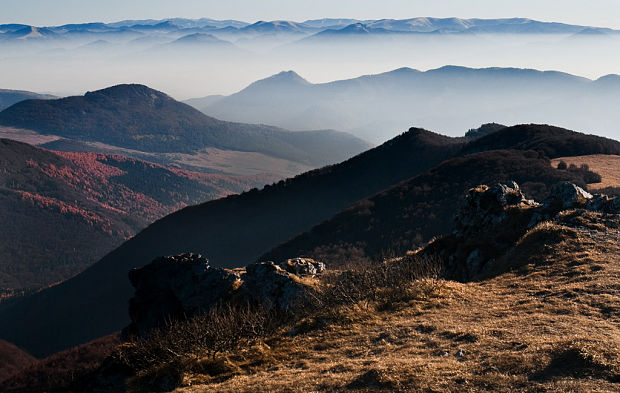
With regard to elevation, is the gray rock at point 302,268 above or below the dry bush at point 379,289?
below

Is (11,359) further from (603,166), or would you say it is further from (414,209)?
(603,166)

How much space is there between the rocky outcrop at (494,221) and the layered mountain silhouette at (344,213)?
170ft

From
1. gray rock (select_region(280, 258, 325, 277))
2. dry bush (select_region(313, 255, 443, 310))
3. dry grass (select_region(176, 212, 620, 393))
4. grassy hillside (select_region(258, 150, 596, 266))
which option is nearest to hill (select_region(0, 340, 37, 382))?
grassy hillside (select_region(258, 150, 596, 266))

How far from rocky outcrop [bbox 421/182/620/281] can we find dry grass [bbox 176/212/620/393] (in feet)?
14.9

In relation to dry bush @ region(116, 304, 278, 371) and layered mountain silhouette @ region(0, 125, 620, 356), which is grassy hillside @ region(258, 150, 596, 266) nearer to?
layered mountain silhouette @ region(0, 125, 620, 356)

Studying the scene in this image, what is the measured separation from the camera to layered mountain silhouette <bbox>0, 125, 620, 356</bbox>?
114m

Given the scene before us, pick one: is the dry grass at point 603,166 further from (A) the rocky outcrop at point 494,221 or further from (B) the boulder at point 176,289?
(B) the boulder at point 176,289

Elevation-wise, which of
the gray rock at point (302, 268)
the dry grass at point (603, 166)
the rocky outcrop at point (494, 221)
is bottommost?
the gray rock at point (302, 268)

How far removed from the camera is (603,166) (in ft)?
333

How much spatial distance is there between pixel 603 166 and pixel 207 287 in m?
94.8

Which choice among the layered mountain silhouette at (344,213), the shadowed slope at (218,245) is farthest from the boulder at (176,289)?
the shadowed slope at (218,245)

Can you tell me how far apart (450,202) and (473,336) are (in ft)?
304

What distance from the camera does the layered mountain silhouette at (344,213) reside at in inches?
4469

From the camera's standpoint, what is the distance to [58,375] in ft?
276
